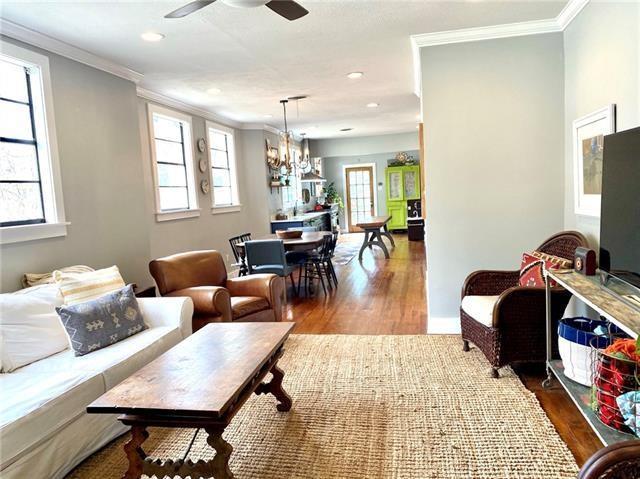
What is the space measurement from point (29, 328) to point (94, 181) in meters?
1.63

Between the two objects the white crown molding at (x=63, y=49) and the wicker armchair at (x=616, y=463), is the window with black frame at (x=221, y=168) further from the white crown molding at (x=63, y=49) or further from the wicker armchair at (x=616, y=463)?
the wicker armchair at (x=616, y=463)

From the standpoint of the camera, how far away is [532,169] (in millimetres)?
3504

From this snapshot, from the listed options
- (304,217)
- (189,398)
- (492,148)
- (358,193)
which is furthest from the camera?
(358,193)

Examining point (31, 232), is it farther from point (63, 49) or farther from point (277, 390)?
point (277, 390)

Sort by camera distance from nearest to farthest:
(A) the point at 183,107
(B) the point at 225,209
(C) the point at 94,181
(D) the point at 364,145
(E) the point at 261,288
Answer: (C) the point at 94,181, (E) the point at 261,288, (A) the point at 183,107, (B) the point at 225,209, (D) the point at 364,145

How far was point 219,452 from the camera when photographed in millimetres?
1685

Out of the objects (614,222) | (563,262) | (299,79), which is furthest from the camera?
(299,79)

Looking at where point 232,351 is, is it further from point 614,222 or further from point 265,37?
point 265,37

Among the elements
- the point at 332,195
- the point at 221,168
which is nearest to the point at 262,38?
the point at 221,168

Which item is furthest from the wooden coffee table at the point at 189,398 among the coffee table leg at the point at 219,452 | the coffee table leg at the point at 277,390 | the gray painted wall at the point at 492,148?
the gray painted wall at the point at 492,148

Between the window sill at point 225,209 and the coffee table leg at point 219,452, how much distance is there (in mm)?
5083

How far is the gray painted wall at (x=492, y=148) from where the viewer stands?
136 inches

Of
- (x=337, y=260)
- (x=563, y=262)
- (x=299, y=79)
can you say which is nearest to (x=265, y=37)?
(x=299, y=79)

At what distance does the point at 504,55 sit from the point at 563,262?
1816 millimetres
